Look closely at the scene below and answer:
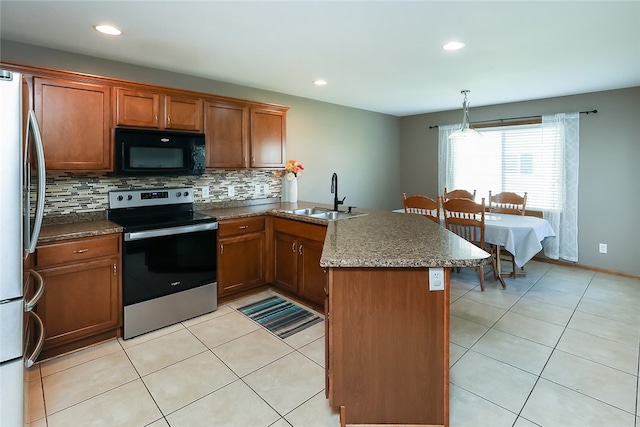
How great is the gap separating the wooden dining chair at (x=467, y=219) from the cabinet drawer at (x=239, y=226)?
2038 mm

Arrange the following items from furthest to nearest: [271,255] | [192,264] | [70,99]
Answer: [271,255], [192,264], [70,99]

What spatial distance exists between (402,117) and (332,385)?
5294mm

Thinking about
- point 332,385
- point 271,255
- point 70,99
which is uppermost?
point 70,99

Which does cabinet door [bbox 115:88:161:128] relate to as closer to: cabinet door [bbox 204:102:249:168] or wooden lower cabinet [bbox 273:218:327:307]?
cabinet door [bbox 204:102:249:168]

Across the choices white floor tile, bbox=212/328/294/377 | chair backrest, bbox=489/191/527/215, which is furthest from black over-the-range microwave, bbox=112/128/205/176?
chair backrest, bbox=489/191/527/215

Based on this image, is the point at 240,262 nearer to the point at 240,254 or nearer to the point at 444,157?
the point at 240,254

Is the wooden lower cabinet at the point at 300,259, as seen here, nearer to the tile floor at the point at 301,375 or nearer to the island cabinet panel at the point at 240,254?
the island cabinet panel at the point at 240,254

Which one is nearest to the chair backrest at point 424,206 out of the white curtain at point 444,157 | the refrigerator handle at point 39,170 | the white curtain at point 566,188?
the white curtain at point 444,157

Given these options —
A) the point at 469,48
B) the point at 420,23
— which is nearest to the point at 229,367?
the point at 420,23

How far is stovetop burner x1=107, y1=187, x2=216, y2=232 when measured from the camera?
9.18ft

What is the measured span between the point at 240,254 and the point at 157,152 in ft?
3.88

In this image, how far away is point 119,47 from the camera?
8.75 ft

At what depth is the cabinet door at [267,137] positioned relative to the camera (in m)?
3.65

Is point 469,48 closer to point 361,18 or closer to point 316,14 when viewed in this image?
point 361,18
